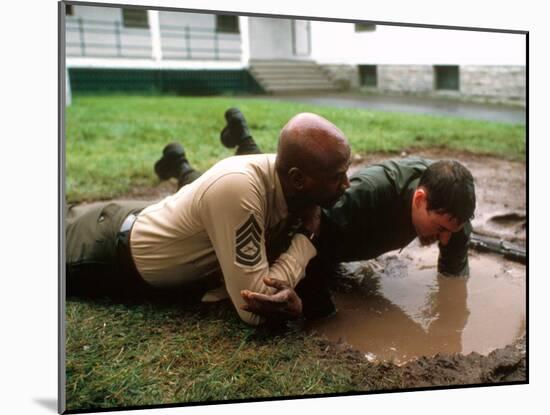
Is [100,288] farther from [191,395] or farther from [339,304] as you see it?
[339,304]

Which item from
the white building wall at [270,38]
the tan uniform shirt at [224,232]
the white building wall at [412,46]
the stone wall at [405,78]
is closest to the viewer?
the tan uniform shirt at [224,232]

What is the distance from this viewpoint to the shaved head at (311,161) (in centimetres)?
244

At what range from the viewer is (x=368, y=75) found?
3014 millimetres

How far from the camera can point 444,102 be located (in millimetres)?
3117

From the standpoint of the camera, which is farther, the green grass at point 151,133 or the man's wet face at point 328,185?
the green grass at point 151,133

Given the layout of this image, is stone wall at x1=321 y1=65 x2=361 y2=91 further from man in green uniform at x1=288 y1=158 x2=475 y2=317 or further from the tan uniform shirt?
the tan uniform shirt

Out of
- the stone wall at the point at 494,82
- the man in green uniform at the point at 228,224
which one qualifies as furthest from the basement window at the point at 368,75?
the man in green uniform at the point at 228,224

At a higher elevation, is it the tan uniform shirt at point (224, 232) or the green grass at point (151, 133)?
the green grass at point (151, 133)

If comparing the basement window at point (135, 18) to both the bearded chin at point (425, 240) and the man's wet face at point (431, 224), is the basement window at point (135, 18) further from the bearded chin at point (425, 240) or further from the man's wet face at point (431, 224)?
the bearded chin at point (425, 240)

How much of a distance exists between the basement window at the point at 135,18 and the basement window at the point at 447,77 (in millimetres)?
1333

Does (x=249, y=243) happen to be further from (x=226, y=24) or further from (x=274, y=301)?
(x=226, y=24)

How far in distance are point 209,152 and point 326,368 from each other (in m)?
0.98

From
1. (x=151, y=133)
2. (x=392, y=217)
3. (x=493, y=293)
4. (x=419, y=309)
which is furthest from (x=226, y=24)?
(x=493, y=293)

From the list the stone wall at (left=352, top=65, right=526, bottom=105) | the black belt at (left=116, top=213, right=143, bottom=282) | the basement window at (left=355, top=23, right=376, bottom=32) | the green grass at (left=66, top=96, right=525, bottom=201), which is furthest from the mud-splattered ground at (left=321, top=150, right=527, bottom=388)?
the black belt at (left=116, top=213, right=143, bottom=282)
